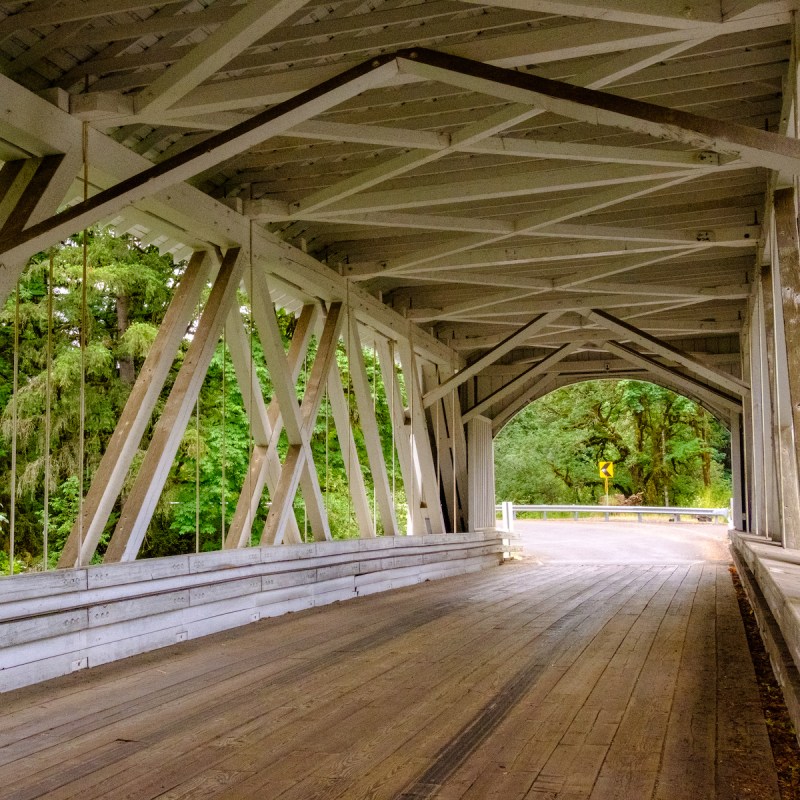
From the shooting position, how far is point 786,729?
3217 millimetres

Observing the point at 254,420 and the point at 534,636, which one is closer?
the point at 534,636

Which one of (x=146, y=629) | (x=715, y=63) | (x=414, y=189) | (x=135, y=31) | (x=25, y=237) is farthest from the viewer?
(x=414, y=189)

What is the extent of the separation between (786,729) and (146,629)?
3.11 m

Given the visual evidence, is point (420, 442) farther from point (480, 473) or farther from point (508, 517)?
point (508, 517)

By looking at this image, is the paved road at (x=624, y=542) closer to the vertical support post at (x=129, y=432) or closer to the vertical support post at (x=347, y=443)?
the vertical support post at (x=347, y=443)

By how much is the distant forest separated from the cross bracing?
22337mm

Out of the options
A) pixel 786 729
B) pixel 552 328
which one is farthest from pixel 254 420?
pixel 552 328

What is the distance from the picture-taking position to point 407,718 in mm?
3346

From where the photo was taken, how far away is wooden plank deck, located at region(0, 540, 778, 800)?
259cm

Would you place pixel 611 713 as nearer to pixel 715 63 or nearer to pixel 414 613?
pixel 414 613

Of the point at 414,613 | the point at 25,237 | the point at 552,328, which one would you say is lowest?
the point at 414,613

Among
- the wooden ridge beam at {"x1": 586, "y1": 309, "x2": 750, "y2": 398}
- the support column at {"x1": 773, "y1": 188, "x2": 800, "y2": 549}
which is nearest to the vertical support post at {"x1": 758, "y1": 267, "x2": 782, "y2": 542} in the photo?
the support column at {"x1": 773, "y1": 188, "x2": 800, "y2": 549}

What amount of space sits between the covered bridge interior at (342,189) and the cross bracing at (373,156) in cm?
2

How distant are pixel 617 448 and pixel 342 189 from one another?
28.8 metres
